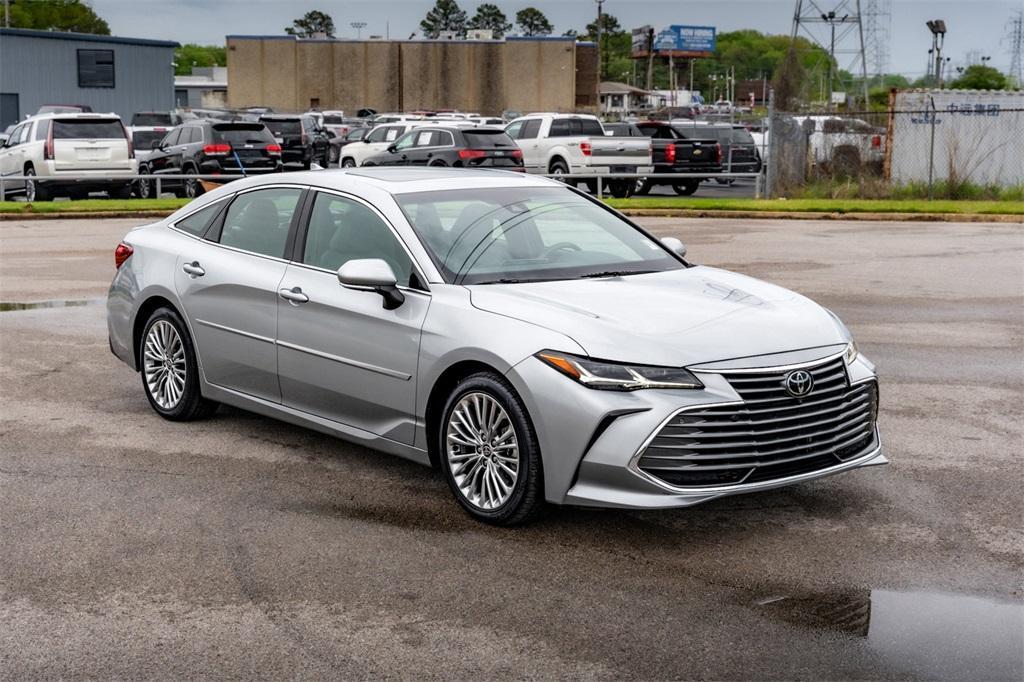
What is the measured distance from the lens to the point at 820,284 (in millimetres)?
15430

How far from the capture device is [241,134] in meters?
31.4

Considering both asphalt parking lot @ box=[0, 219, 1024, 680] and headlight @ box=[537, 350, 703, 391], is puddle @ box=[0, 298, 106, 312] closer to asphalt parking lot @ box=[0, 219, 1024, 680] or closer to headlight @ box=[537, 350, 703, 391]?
asphalt parking lot @ box=[0, 219, 1024, 680]

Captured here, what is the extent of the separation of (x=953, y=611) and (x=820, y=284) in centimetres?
1048

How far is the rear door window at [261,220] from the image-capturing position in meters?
7.76

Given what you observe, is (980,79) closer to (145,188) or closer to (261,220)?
(145,188)

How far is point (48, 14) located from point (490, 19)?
94.4 meters

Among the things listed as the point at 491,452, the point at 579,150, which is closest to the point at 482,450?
the point at 491,452

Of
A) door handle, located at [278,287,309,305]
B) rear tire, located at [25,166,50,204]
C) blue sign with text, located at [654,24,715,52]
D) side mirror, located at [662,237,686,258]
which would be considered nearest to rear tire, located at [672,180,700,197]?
rear tire, located at [25,166,50,204]

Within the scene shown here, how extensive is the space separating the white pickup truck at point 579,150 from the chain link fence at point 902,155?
3122 mm

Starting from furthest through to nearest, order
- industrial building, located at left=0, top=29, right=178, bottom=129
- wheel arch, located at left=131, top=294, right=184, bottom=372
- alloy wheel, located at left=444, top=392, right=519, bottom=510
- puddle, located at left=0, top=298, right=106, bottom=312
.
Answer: industrial building, located at left=0, top=29, right=178, bottom=129, puddle, located at left=0, top=298, right=106, bottom=312, wheel arch, located at left=131, top=294, right=184, bottom=372, alloy wheel, located at left=444, top=392, right=519, bottom=510

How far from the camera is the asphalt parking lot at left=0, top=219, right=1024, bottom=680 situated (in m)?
4.79

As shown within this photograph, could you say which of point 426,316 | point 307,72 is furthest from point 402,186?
point 307,72

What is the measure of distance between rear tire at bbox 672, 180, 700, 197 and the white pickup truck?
1.80 meters

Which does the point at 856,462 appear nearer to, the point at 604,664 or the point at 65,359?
the point at 604,664
